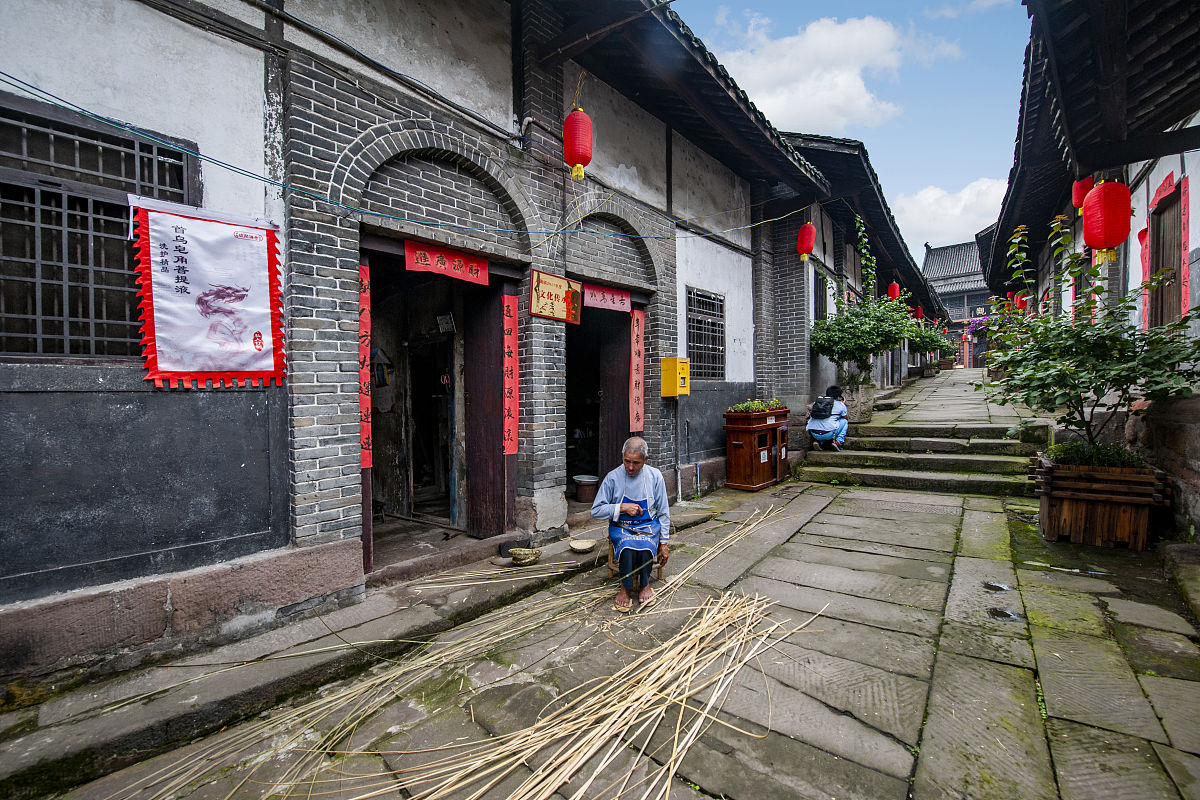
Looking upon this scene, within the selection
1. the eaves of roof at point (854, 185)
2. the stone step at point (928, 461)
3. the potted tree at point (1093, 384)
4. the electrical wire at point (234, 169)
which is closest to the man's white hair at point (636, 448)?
the electrical wire at point (234, 169)

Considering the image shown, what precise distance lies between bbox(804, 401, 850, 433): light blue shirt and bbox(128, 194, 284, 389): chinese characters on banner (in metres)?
7.91

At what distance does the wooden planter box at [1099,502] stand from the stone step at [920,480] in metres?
1.89

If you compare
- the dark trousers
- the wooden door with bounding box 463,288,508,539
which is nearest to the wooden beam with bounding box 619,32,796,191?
the wooden door with bounding box 463,288,508,539

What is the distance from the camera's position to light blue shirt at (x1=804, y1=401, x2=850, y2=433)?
28.0 feet

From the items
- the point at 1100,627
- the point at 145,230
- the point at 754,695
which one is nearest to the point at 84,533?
the point at 145,230

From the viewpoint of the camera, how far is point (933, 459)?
24.0 ft

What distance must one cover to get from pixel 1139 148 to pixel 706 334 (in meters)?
4.80

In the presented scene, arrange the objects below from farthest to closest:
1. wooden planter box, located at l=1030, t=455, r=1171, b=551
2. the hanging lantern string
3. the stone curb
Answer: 1. the hanging lantern string
2. wooden planter box, located at l=1030, t=455, r=1171, b=551
3. the stone curb

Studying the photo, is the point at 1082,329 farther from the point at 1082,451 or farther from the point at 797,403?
the point at 797,403

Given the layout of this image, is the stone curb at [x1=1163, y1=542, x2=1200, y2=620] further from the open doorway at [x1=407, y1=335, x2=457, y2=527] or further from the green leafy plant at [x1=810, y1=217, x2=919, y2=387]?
the open doorway at [x1=407, y1=335, x2=457, y2=527]

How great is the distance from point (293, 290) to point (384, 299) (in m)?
3.89

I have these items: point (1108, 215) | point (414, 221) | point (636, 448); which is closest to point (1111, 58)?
point (1108, 215)

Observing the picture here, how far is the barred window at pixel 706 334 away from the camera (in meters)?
7.61

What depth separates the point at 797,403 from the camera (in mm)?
9336
